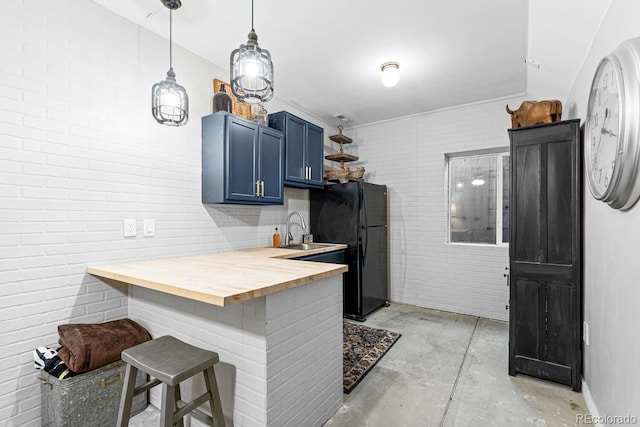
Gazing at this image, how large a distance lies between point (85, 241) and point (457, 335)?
3.39m

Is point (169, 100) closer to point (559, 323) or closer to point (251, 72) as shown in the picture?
point (251, 72)

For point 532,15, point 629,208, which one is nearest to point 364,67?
point 532,15

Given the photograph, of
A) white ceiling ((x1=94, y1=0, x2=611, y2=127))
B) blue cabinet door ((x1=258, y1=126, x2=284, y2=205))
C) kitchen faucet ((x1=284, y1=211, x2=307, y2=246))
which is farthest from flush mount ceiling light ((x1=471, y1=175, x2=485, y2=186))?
blue cabinet door ((x1=258, y1=126, x2=284, y2=205))

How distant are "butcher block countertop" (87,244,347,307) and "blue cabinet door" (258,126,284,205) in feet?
3.65

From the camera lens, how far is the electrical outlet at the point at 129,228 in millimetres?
2172

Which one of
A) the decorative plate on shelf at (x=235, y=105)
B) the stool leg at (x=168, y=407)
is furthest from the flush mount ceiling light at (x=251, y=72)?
the stool leg at (x=168, y=407)

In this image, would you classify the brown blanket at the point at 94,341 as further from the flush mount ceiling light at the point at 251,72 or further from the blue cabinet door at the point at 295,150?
the blue cabinet door at the point at 295,150

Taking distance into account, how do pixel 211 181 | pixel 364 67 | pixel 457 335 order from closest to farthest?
pixel 211 181, pixel 364 67, pixel 457 335

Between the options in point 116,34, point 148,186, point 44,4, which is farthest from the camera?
point 148,186

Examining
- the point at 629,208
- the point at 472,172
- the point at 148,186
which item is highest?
the point at 472,172

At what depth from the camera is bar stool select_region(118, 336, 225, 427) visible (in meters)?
1.29

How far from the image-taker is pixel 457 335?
3.13 m

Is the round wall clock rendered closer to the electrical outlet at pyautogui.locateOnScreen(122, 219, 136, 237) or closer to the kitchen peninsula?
the kitchen peninsula

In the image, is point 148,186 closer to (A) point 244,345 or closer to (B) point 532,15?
(A) point 244,345
